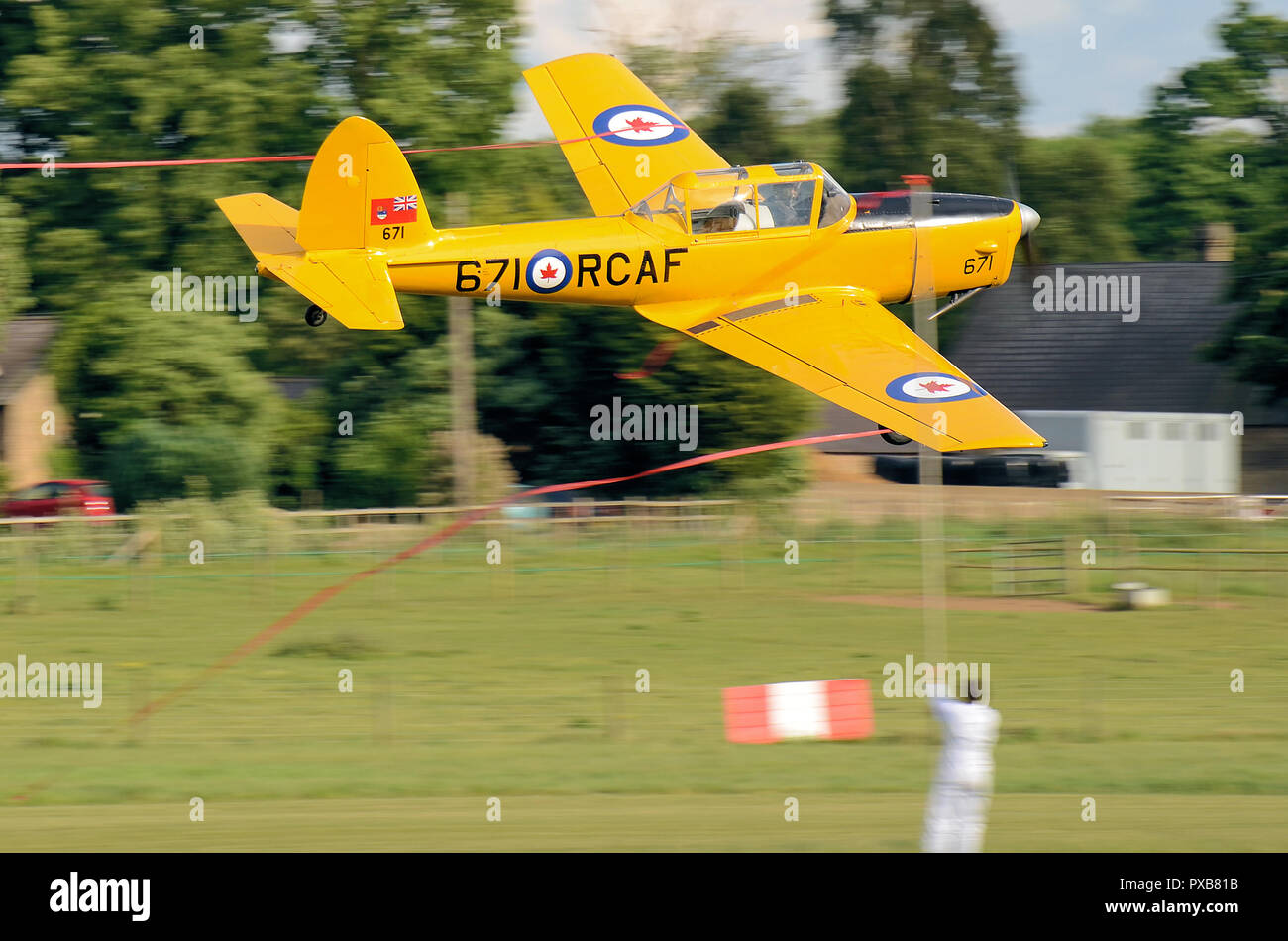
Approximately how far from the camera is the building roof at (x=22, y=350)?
3762cm

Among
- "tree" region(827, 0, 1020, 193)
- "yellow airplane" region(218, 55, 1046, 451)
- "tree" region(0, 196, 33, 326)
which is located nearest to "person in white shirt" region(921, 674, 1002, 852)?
"yellow airplane" region(218, 55, 1046, 451)

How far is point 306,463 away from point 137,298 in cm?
512

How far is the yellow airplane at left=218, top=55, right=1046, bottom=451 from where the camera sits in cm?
1455

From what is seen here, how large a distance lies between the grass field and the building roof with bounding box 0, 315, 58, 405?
12.6 m

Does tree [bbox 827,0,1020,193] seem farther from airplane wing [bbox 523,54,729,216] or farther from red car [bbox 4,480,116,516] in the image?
airplane wing [bbox 523,54,729,216]

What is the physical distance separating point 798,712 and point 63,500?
20.7 meters

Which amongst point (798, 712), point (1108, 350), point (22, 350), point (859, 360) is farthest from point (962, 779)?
point (1108, 350)

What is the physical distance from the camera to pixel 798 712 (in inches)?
643

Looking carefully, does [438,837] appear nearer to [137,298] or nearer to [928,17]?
[137,298]

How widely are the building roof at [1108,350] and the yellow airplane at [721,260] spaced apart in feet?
78.7

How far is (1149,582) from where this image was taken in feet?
84.4

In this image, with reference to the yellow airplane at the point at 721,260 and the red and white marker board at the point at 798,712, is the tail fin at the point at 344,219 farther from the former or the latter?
the red and white marker board at the point at 798,712

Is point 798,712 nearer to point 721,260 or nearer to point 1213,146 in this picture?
point 721,260

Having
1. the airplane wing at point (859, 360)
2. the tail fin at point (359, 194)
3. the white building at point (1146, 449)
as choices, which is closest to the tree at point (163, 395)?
the tail fin at point (359, 194)
